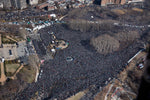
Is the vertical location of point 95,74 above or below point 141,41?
below

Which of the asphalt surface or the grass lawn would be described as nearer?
the asphalt surface

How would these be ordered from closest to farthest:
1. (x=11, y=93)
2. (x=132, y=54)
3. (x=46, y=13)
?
(x=11, y=93), (x=132, y=54), (x=46, y=13)

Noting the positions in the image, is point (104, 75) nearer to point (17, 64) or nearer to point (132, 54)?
point (132, 54)

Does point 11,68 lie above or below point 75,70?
above

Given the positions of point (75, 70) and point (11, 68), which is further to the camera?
point (75, 70)

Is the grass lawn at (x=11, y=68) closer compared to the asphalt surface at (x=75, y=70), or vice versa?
the asphalt surface at (x=75, y=70)

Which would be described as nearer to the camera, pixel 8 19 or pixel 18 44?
pixel 18 44

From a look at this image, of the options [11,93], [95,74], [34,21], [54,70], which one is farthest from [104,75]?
[34,21]

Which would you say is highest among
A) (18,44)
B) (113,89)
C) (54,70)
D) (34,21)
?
(34,21)
